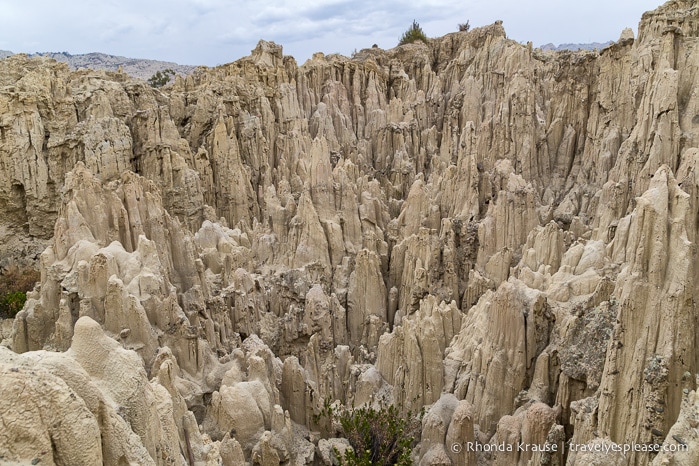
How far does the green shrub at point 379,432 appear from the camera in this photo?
514 inches

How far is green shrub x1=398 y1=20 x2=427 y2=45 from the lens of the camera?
43.7m

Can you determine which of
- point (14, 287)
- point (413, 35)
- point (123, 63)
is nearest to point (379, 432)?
point (14, 287)

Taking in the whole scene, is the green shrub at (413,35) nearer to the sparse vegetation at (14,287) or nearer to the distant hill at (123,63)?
the sparse vegetation at (14,287)

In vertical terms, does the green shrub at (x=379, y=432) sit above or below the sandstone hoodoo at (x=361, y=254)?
below

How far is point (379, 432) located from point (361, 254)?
30.9 feet

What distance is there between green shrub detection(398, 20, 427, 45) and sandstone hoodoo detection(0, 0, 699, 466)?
4.48m

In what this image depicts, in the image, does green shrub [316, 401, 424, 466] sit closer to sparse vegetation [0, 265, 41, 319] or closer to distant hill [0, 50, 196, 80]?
sparse vegetation [0, 265, 41, 319]

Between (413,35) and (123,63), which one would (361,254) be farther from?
(123,63)

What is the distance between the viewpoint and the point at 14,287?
2267cm

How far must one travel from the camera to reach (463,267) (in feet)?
75.4

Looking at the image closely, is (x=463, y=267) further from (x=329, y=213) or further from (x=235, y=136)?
(x=235, y=136)

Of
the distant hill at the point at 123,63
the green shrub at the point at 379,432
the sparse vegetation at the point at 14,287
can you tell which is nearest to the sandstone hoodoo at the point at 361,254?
the green shrub at the point at 379,432

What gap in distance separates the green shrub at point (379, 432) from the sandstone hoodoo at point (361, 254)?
7.7 inches

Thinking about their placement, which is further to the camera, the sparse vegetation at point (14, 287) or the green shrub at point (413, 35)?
the green shrub at point (413, 35)
